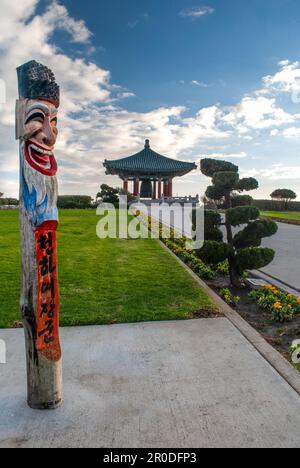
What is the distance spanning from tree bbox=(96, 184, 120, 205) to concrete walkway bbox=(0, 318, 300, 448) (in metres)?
31.5

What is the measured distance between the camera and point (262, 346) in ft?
13.4

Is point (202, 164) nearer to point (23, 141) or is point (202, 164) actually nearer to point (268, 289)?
point (268, 289)

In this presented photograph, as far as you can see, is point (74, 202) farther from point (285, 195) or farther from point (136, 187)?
point (285, 195)

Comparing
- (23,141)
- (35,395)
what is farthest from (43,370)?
(23,141)

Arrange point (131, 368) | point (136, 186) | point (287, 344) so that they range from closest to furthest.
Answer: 1. point (131, 368)
2. point (287, 344)
3. point (136, 186)

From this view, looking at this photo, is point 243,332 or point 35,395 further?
point 243,332

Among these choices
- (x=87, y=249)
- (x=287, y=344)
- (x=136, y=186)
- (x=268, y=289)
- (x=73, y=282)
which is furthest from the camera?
(x=136, y=186)

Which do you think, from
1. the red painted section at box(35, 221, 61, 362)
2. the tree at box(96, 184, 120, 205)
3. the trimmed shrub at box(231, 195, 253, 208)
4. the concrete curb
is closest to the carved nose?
the red painted section at box(35, 221, 61, 362)

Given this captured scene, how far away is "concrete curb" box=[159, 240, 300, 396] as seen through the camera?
341 centimetres

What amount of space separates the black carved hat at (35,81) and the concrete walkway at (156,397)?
2.62m

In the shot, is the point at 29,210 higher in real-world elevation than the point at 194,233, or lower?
higher

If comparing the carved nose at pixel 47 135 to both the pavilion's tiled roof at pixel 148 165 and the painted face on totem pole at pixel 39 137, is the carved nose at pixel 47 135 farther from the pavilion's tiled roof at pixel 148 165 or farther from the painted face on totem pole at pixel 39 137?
the pavilion's tiled roof at pixel 148 165

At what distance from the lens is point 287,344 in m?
4.33

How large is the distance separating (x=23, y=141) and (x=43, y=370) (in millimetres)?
1904
